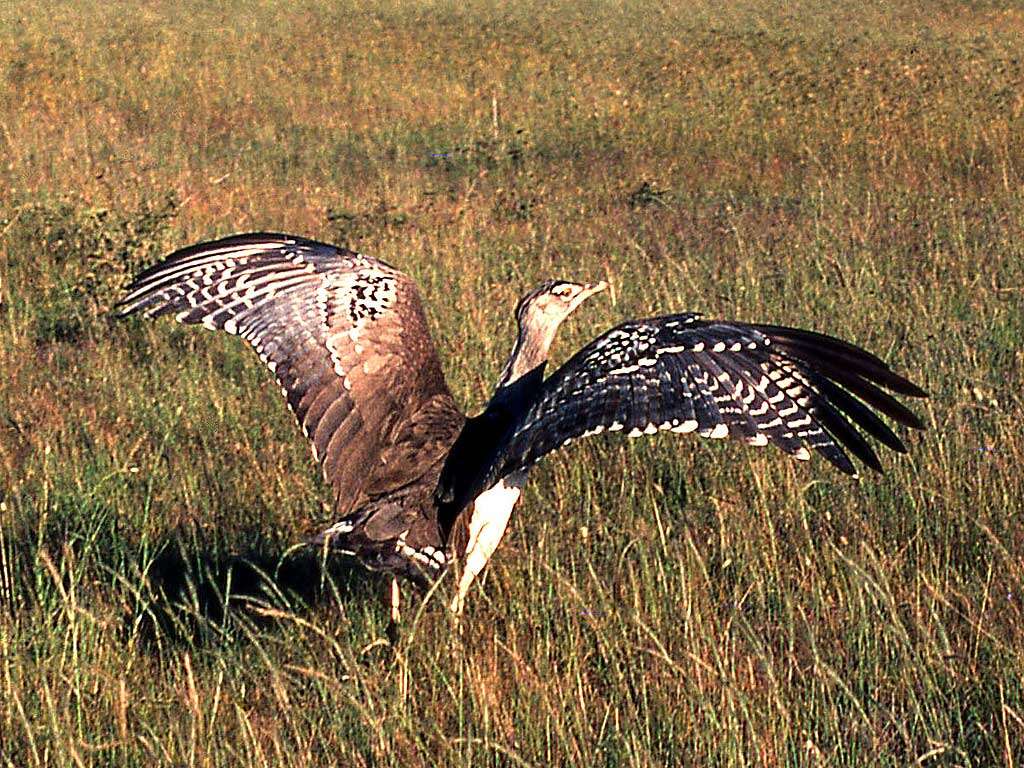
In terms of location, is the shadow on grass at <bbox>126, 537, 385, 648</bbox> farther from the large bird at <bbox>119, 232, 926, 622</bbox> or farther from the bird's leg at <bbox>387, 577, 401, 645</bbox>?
the large bird at <bbox>119, 232, 926, 622</bbox>

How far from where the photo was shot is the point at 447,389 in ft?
15.1

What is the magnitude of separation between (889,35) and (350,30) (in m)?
7.91

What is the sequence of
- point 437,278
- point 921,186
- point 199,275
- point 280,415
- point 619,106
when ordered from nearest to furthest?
1. point 199,275
2. point 280,415
3. point 437,278
4. point 921,186
5. point 619,106

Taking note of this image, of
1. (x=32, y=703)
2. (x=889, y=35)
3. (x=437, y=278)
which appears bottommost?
(x=32, y=703)

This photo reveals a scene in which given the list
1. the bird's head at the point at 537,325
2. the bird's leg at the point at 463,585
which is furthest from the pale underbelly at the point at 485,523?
the bird's head at the point at 537,325

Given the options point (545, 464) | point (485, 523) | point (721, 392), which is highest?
point (721, 392)

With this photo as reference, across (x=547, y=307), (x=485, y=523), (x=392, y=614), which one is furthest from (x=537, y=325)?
(x=392, y=614)

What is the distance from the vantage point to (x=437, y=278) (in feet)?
25.6

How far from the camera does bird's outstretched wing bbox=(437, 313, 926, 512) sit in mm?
3436

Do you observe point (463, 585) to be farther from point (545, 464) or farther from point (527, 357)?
point (545, 464)

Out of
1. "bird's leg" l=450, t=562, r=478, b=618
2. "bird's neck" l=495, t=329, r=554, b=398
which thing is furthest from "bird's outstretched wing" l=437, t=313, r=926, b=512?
"bird's neck" l=495, t=329, r=554, b=398

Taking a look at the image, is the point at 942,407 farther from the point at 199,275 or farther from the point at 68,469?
the point at 68,469

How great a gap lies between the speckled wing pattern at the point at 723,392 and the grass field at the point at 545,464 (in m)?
0.37

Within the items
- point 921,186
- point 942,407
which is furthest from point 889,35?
point 942,407
